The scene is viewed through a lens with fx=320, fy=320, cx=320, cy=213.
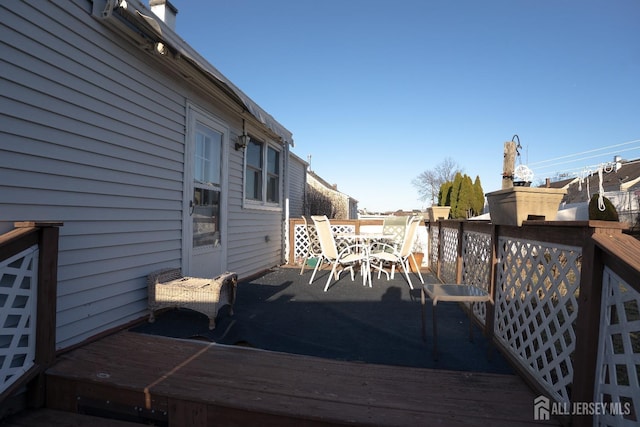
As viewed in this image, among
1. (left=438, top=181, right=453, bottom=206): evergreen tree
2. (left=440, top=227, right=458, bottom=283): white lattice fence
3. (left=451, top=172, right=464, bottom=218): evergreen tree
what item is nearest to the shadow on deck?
(left=440, top=227, right=458, bottom=283): white lattice fence

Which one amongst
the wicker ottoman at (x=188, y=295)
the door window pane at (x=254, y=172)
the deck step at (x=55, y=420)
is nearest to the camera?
the deck step at (x=55, y=420)

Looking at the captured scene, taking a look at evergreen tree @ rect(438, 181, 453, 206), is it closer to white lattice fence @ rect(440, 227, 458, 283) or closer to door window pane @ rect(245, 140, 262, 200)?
white lattice fence @ rect(440, 227, 458, 283)

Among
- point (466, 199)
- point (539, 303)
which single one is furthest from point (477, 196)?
point (539, 303)

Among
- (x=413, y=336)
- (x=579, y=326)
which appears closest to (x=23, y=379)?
(x=413, y=336)

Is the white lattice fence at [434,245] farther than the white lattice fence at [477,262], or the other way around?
the white lattice fence at [434,245]

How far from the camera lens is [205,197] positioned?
389 centimetres

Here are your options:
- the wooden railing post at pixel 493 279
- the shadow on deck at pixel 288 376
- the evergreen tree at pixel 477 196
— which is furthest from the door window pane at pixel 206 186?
the evergreen tree at pixel 477 196

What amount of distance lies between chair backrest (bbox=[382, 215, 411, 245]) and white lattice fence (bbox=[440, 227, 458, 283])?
2.46 feet

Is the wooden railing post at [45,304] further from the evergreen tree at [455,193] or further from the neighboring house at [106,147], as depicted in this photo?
the evergreen tree at [455,193]

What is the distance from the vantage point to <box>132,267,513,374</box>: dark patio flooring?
7.38 feet

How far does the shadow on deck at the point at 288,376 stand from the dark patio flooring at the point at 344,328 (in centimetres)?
2

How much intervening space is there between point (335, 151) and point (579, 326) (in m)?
16.1

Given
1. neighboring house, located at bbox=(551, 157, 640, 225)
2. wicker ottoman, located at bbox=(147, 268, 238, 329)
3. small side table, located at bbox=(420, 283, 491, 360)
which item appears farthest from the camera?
neighboring house, located at bbox=(551, 157, 640, 225)

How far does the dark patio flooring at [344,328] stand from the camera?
2248mm
